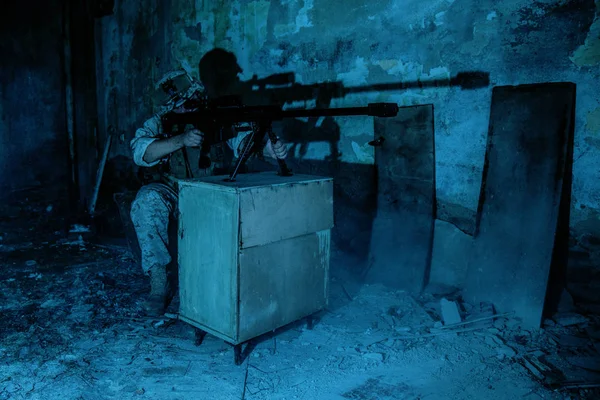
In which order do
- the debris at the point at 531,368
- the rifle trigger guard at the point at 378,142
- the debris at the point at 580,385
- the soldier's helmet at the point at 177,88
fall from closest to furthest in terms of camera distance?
1. the debris at the point at 580,385
2. the debris at the point at 531,368
3. the soldier's helmet at the point at 177,88
4. the rifle trigger guard at the point at 378,142

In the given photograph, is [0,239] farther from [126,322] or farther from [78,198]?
[126,322]

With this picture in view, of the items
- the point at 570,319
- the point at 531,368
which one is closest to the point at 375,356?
the point at 531,368

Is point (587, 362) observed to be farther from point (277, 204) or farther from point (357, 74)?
point (357, 74)

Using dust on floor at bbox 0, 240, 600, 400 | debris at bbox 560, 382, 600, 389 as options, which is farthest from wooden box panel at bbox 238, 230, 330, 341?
debris at bbox 560, 382, 600, 389

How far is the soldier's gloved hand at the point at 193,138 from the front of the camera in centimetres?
291

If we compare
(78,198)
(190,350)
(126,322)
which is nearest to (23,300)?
(126,322)

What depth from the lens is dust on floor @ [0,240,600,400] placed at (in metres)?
2.29

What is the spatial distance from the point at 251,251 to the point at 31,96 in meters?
4.84

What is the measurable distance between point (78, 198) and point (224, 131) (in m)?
4.36

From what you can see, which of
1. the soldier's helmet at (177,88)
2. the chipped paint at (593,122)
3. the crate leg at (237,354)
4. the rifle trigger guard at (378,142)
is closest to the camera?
the crate leg at (237,354)

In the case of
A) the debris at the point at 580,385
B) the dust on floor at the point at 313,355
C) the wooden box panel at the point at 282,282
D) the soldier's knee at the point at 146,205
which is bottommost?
the dust on floor at the point at 313,355

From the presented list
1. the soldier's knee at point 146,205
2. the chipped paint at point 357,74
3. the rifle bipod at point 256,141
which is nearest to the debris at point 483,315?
the rifle bipod at point 256,141

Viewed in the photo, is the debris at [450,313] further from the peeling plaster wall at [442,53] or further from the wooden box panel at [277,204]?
the wooden box panel at [277,204]

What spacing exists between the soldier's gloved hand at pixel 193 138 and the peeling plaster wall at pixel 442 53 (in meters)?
1.42
